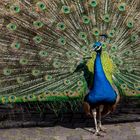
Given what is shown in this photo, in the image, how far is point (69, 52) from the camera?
12.6 feet

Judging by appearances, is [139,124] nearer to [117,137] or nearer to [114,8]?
[117,137]

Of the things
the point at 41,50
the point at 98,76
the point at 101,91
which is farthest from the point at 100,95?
the point at 41,50

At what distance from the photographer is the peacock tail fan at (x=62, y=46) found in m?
3.81

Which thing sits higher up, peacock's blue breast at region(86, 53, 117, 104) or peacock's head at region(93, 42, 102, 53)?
peacock's head at region(93, 42, 102, 53)

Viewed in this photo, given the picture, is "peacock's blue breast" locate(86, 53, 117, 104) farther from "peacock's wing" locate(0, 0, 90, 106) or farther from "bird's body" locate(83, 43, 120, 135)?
"peacock's wing" locate(0, 0, 90, 106)

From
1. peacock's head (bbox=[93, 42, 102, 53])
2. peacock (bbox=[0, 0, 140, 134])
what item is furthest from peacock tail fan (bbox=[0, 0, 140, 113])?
peacock's head (bbox=[93, 42, 102, 53])

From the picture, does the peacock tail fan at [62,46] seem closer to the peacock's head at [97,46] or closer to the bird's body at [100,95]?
the bird's body at [100,95]

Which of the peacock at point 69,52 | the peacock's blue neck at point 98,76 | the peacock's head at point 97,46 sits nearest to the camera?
the peacock's head at point 97,46

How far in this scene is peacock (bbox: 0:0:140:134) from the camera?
12.5 feet

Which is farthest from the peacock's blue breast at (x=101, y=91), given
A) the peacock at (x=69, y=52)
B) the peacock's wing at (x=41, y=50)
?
the peacock's wing at (x=41, y=50)

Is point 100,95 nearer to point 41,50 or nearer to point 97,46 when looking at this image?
point 97,46

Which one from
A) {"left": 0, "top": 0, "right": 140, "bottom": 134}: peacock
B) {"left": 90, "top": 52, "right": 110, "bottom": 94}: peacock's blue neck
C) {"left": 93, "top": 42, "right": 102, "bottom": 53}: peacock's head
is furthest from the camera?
{"left": 0, "top": 0, "right": 140, "bottom": 134}: peacock

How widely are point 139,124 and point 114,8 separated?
4.60ft

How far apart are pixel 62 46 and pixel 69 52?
0.30 feet
